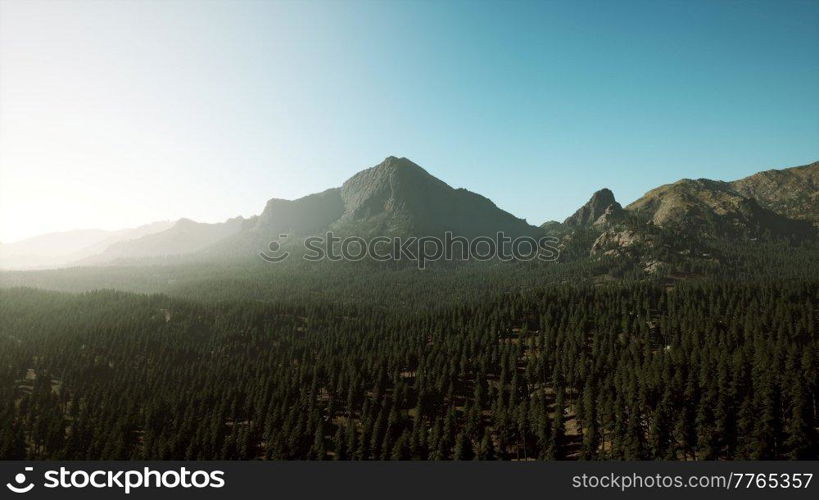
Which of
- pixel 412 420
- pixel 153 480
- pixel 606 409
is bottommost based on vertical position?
pixel 412 420

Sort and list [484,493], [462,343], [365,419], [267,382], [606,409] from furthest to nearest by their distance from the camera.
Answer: [462,343] < [267,382] < [365,419] < [606,409] < [484,493]

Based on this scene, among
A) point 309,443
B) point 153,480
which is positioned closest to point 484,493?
point 153,480

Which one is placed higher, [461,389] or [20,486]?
[20,486]

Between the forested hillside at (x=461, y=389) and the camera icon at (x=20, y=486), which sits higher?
the camera icon at (x=20, y=486)

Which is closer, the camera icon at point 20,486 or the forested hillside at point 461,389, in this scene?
the camera icon at point 20,486

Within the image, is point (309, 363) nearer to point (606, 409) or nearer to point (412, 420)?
point (412, 420)

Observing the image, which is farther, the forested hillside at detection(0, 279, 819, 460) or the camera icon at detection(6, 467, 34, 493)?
the forested hillside at detection(0, 279, 819, 460)

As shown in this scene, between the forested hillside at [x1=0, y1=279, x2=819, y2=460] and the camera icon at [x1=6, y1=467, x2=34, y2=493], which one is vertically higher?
the camera icon at [x1=6, y1=467, x2=34, y2=493]

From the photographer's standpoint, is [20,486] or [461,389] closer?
[20,486]
